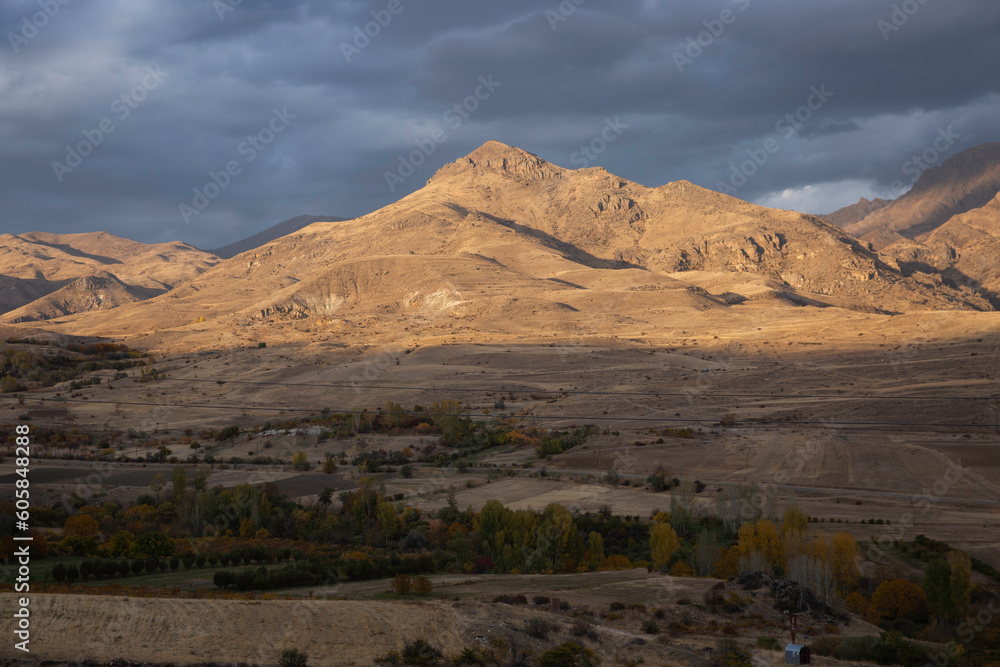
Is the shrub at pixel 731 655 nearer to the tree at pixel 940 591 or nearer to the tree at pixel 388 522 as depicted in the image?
the tree at pixel 940 591

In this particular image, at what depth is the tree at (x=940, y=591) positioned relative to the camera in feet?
88.9

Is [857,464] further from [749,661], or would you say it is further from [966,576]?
[749,661]

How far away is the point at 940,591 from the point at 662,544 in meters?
11.1

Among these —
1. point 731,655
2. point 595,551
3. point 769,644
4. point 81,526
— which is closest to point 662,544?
point 595,551

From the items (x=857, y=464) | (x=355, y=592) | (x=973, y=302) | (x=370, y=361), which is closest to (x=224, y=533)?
(x=355, y=592)

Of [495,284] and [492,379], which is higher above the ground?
[495,284]

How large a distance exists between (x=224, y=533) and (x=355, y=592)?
1630cm

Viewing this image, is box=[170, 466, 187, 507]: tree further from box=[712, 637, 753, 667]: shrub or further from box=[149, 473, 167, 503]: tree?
box=[712, 637, 753, 667]: shrub

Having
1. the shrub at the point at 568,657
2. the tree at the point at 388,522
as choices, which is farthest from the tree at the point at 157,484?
the shrub at the point at 568,657

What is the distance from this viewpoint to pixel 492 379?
287 feet

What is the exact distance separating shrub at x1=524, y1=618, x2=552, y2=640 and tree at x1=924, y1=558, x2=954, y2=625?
50.1ft

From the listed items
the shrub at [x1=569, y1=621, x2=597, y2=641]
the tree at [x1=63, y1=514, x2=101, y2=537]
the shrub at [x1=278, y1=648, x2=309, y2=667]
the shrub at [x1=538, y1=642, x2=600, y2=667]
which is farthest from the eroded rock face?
the tree at [x1=63, y1=514, x2=101, y2=537]

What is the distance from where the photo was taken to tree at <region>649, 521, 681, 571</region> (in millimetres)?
33750

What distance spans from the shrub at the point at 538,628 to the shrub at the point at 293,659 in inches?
246
